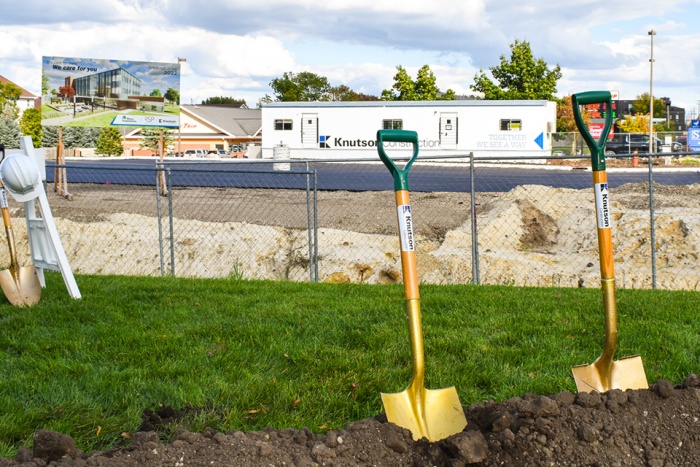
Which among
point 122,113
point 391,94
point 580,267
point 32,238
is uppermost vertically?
point 391,94

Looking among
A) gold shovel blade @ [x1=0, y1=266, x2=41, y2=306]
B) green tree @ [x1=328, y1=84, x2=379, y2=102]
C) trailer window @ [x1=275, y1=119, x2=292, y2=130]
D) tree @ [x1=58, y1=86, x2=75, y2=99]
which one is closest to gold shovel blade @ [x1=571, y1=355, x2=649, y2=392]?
gold shovel blade @ [x1=0, y1=266, x2=41, y2=306]

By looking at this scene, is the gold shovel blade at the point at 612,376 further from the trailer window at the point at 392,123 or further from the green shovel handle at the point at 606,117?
the trailer window at the point at 392,123

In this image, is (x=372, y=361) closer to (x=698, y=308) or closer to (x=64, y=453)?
(x=64, y=453)

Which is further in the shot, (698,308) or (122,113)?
(122,113)

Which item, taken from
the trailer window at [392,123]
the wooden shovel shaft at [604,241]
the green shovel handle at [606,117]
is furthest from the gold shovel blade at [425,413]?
the trailer window at [392,123]

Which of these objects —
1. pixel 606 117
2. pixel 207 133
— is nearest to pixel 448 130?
pixel 606 117

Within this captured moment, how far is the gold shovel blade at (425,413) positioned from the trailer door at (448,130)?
32.5 metres

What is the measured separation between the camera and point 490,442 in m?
3.18

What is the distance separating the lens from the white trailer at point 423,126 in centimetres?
3462

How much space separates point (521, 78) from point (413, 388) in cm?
5299

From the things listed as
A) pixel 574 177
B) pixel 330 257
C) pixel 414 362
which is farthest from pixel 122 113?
pixel 414 362

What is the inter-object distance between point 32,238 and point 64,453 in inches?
185

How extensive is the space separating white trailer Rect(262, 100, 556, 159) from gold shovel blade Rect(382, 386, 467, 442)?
1195 inches

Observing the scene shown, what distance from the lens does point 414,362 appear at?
11.1ft
